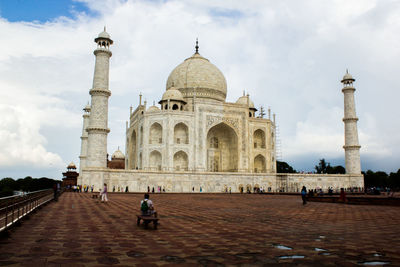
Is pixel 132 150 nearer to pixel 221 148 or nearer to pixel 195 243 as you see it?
pixel 221 148

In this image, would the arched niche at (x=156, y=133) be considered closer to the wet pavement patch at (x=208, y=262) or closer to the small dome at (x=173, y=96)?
the small dome at (x=173, y=96)

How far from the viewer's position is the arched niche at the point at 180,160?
31250 mm

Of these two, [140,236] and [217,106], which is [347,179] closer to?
[217,106]

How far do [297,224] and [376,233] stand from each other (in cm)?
168

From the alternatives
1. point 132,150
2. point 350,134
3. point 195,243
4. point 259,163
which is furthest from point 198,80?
point 195,243

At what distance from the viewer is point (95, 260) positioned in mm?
3998

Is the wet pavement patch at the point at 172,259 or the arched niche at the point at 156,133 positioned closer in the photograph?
the wet pavement patch at the point at 172,259

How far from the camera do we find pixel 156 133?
3195 cm

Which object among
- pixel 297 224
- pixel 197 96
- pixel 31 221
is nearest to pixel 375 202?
pixel 297 224

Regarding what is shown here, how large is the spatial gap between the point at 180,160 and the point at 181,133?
2.69 metres

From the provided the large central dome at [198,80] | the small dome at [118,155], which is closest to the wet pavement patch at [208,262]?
the large central dome at [198,80]

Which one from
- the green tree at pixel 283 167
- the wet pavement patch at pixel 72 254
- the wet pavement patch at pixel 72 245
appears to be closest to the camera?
the wet pavement patch at pixel 72 254

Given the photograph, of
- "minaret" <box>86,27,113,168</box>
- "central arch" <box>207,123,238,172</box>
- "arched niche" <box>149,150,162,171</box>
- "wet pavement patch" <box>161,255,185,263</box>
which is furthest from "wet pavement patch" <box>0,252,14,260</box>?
"central arch" <box>207,123,238,172</box>

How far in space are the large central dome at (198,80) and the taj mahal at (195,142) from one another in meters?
0.11
